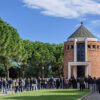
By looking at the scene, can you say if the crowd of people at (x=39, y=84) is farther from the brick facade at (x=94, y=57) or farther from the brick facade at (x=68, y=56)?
the brick facade at (x=68, y=56)

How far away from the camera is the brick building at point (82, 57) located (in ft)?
207

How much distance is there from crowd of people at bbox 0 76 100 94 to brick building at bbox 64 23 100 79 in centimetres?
1775

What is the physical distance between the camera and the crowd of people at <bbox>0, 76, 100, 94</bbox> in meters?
33.9

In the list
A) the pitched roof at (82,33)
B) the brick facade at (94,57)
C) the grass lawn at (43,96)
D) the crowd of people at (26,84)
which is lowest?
the grass lawn at (43,96)

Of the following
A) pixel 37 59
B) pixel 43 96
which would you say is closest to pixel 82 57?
pixel 37 59

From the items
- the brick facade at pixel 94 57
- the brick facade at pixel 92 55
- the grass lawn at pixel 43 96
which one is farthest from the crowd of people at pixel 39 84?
the brick facade at pixel 92 55

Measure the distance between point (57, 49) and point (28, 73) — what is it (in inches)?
433

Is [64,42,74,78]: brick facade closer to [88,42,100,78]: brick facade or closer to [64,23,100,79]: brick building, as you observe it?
[64,23,100,79]: brick building

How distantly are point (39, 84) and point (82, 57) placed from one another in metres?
25.3

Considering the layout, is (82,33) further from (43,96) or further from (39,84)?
(43,96)

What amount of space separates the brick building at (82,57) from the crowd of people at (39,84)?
58.2 ft

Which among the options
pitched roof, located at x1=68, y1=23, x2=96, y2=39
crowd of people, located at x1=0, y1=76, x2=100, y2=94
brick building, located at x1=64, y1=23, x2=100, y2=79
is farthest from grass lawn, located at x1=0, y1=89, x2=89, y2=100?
pitched roof, located at x1=68, y1=23, x2=96, y2=39

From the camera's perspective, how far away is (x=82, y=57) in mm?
64812

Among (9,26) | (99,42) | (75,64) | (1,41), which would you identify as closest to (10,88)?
(1,41)
